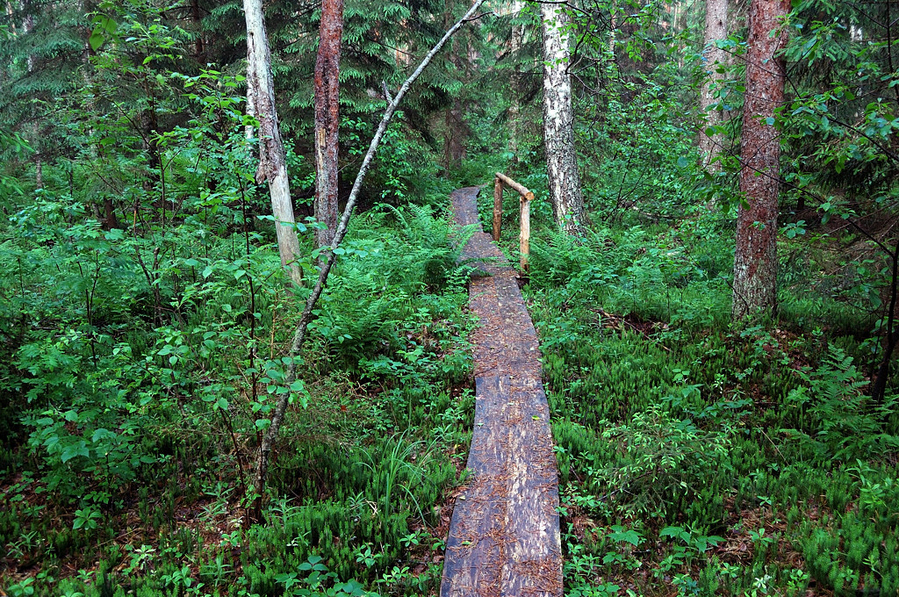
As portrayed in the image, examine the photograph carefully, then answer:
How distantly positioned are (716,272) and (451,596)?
9.07 metres

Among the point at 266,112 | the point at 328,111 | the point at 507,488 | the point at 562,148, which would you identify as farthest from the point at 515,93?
the point at 507,488

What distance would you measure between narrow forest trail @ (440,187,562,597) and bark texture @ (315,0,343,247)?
156 inches

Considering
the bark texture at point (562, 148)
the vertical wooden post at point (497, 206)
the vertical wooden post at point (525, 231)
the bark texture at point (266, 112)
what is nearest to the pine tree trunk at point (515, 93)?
the bark texture at point (562, 148)

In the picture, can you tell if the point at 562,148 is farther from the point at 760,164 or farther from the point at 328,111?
the point at 760,164

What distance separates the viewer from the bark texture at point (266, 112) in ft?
Answer: 26.4

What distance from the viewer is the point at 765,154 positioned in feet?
20.8

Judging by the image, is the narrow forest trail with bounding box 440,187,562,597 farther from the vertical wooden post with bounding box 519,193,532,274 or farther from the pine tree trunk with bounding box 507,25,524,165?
the pine tree trunk with bounding box 507,25,524,165

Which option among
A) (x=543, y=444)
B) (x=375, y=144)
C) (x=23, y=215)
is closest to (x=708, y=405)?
(x=543, y=444)

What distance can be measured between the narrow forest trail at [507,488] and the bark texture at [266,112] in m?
3.61

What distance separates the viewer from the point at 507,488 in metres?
4.36

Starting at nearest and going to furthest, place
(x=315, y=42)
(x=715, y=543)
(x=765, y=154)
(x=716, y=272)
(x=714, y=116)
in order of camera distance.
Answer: (x=715, y=543) < (x=765, y=154) < (x=716, y=272) < (x=315, y=42) < (x=714, y=116)

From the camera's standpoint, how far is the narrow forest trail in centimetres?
351

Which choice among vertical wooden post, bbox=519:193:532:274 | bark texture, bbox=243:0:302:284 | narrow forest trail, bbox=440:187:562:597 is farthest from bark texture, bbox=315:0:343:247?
narrow forest trail, bbox=440:187:562:597

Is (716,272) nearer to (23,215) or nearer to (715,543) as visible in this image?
(715,543)
